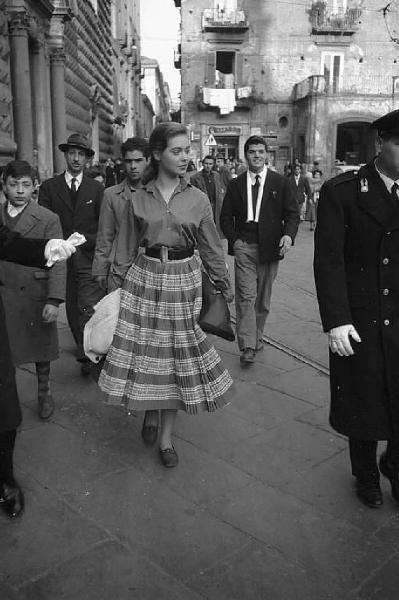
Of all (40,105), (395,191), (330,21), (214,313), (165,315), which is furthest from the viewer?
(330,21)

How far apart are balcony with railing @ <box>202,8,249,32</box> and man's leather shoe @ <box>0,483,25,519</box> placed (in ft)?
121

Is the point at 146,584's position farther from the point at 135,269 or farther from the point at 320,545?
the point at 135,269

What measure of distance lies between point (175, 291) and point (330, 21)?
37.7 m

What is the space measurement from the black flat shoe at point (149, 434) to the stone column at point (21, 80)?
10.4 meters

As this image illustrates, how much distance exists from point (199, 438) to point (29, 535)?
4.70 feet

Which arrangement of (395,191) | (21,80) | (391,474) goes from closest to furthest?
1. (395,191)
2. (391,474)
3. (21,80)

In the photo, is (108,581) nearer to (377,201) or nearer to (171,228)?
(171,228)

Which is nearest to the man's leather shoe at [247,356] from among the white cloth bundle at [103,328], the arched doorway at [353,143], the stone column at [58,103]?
the white cloth bundle at [103,328]

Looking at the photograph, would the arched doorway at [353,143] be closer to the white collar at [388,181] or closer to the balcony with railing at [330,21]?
the balcony with railing at [330,21]

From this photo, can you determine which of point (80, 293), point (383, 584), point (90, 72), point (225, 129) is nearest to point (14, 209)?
point (80, 293)

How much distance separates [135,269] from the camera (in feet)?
12.7

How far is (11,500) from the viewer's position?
326 cm

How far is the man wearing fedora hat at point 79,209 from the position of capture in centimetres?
546

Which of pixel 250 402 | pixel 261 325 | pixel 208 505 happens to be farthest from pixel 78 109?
pixel 208 505
